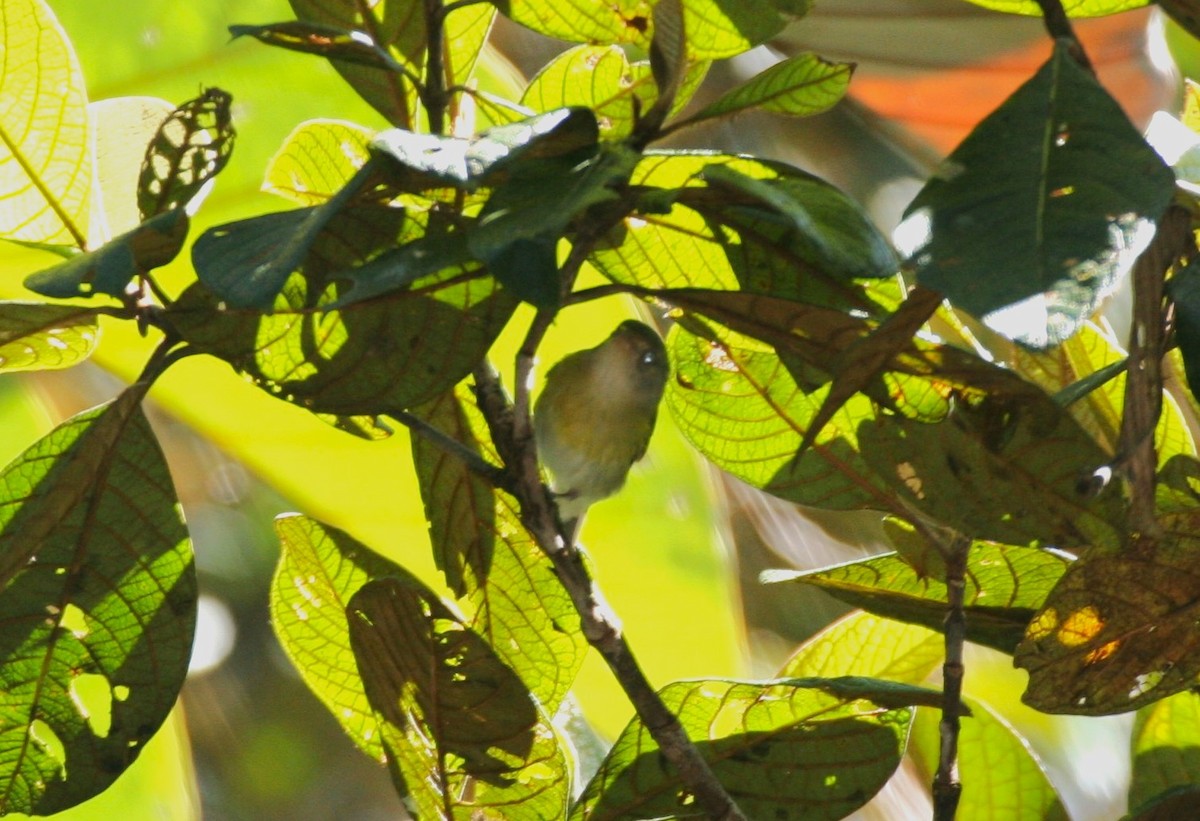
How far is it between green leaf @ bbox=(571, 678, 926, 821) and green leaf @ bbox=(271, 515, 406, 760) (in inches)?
5.7

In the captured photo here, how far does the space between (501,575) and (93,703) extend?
0.27 m

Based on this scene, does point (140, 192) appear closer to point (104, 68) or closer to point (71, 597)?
point (71, 597)

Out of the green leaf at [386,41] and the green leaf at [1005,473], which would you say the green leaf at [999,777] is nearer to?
the green leaf at [1005,473]

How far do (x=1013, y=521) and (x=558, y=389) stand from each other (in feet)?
2.15

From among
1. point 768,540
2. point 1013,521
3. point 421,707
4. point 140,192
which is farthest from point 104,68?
point 768,540

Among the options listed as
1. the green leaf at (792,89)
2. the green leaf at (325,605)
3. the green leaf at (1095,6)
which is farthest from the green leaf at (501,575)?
the green leaf at (1095,6)

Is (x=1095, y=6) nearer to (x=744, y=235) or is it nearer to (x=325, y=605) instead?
(x=744, y=235)

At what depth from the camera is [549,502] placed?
566 millimetres

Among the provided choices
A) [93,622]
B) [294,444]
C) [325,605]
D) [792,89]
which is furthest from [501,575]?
[294,444]

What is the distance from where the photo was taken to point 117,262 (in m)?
0.46

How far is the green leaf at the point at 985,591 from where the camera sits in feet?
2.33

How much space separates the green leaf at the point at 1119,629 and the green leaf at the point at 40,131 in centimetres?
51

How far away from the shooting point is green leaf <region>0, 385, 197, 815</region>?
654 millimetres

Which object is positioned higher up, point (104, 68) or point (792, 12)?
point (104, 68)
